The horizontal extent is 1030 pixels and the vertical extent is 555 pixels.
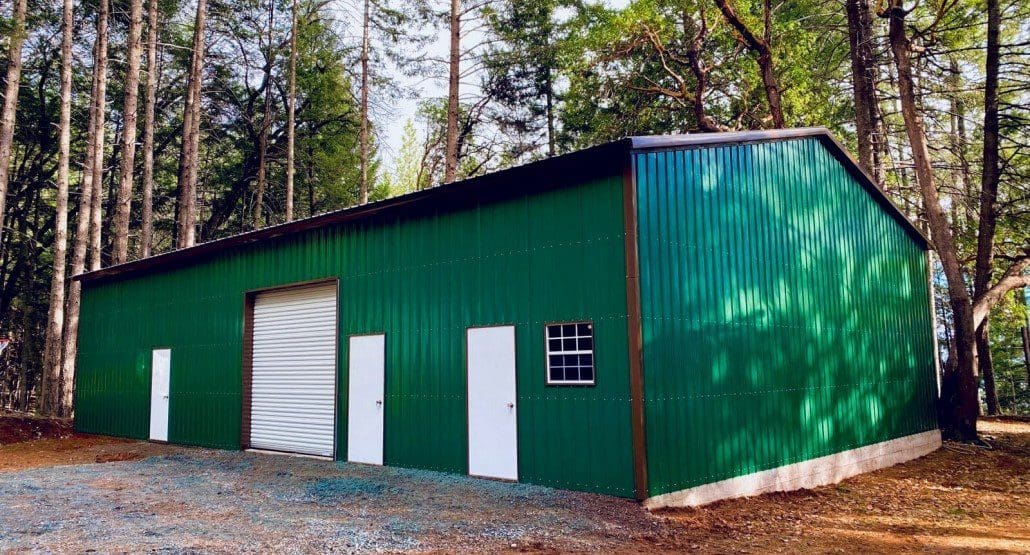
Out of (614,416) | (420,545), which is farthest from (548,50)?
(420,545)

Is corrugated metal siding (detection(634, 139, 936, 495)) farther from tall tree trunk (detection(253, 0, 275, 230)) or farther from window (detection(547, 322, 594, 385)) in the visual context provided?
tall tree trunk (detection(253, 0, 275, 230))

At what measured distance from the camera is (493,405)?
830 centimetres

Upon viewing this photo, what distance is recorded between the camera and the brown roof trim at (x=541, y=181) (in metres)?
7.46

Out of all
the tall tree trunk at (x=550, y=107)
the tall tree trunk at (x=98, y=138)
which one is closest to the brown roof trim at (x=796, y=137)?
the tall tree trunk at (x=550, y=107)

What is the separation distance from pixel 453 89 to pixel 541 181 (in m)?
11.1

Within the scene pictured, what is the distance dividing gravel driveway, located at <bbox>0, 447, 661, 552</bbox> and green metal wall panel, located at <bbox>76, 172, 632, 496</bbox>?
55cm

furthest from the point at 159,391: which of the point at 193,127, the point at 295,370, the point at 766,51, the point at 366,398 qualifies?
the point at 766,51

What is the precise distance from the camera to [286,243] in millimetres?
11703

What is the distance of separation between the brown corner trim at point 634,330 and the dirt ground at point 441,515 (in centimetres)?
43

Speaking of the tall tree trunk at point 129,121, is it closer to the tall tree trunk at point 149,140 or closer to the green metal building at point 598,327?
the tall tree trunk at point 149,140

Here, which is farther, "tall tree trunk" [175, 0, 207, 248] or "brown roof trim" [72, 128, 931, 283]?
"tall tree trunk" [175, 0, 207, 248]

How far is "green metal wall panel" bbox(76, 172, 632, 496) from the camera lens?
7379 millimetres

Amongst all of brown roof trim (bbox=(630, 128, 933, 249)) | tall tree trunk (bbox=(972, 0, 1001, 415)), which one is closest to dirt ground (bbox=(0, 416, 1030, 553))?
brown roof trim (bbox=(630, 128, 933, 249))

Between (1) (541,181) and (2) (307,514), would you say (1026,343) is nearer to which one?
(1) (541,181)
